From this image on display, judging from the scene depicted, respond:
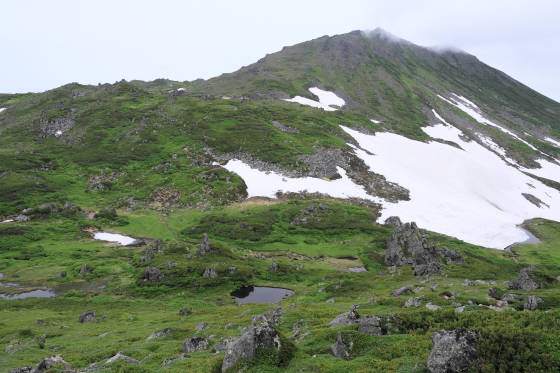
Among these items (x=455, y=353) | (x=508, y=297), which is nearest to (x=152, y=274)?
(x=455, y=353)

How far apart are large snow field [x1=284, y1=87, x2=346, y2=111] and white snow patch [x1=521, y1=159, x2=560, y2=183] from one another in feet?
337

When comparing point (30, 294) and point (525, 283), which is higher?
point (525, 283)

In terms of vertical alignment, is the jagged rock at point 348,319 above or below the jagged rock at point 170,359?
above

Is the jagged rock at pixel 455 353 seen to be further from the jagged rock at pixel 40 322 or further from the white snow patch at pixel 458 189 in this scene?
the white snow patch at pixel 458 189

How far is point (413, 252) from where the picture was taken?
5369cm

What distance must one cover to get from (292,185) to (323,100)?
114714 millimetres

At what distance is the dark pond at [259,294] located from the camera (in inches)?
1708

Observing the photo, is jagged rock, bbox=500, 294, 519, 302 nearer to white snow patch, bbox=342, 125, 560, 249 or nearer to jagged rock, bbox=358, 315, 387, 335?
jagged rock, bbox=358, 315, 387, 335

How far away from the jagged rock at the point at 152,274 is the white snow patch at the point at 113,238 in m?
16.3

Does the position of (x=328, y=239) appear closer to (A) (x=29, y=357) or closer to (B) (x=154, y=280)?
(B) (x=154, y=280)

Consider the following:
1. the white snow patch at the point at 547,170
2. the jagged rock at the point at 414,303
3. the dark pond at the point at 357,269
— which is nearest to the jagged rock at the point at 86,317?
the jagged rock at the point at 414,303

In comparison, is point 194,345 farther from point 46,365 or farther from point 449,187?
point 449,187

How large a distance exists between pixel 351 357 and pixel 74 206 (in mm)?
74428

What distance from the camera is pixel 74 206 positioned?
68.2m
